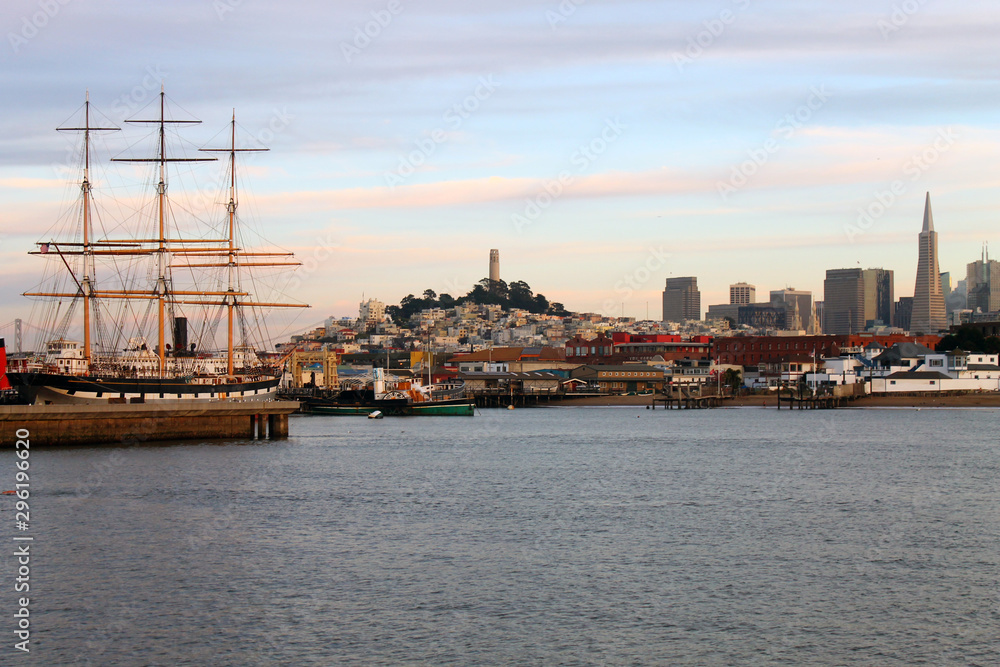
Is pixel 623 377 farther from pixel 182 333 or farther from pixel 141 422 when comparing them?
pixel 141 422

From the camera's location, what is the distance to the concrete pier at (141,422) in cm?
4662

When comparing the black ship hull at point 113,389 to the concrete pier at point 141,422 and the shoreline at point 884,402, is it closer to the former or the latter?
the concrete pier at point 141,422

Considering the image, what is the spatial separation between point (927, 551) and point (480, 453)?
28753mm

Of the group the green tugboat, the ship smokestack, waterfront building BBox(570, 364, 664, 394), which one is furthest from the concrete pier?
waterfront building BBox(570, 364, 664, 394)

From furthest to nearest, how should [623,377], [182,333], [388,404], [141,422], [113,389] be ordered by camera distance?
[623,377] → [182,333] → [388,404] → [113,389] → [141,422]

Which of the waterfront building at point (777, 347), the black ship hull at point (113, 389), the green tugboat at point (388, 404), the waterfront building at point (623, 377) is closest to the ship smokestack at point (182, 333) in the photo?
the green tugboat at point (388, 404)

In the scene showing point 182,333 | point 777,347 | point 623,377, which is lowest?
point 623,377

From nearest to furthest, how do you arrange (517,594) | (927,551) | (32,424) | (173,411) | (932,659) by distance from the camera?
(932,659), (517,594), (927,551), (32,424), (173,411)

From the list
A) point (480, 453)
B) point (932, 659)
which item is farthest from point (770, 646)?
point (480, 453)

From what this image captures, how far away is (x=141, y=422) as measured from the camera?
50562 millimetres

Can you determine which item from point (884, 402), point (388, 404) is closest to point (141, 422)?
point (388, 404)

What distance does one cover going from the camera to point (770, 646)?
1714cm

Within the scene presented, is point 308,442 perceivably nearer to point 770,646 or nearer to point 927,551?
point 927,551

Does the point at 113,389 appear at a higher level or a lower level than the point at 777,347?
lower
